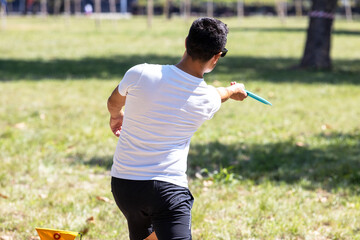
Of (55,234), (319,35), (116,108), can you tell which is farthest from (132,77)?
(319,35)

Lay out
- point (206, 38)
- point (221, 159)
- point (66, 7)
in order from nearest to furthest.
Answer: point (206, 38), point (221, 159), point (66, 7)

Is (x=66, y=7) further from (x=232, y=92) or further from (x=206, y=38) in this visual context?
(x=206, y=38)

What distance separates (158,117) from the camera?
240 cm

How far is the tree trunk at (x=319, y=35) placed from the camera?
12.5 m

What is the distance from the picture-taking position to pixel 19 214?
4016 mm

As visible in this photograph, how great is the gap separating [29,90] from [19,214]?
18.9 feet

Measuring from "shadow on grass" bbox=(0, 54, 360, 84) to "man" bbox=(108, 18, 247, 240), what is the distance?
8816mm

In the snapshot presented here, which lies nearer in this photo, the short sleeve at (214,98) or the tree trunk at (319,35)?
the short sleeve at (214,98)

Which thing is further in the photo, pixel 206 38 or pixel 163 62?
pixel 163 62

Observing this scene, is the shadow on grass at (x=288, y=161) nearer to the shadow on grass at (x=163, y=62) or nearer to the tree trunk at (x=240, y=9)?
the shadow on grass at (x=163, y=62)

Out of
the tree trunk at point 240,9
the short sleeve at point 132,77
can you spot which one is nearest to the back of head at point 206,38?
the short sleeve at point 132,77

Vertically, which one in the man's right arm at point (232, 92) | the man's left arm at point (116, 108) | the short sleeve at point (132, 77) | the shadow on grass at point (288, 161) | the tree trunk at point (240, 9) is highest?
the short sleeve at point (132, 77)

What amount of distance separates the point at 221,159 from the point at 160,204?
3.22 m

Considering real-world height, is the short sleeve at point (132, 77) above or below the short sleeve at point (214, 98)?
above
